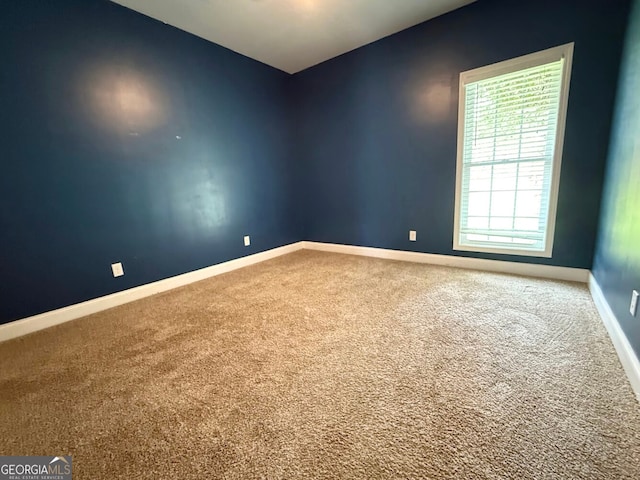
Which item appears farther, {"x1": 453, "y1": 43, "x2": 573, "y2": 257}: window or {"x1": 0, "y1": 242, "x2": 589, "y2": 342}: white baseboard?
{"x1": 453, "y1": 43, "x2": 573, "y2": 257}: window

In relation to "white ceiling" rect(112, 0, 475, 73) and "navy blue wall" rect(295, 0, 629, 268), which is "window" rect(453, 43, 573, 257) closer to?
"navy blue wall" rect(295, 0, 629, 268)

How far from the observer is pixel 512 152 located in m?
2.60

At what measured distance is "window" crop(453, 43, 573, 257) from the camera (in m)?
2.38

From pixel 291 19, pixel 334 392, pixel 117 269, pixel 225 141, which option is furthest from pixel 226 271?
pixel 291 19

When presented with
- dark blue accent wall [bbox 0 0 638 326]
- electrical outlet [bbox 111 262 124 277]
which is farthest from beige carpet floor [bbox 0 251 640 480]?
dark blue accent wall [bbox 0 0 638 326]

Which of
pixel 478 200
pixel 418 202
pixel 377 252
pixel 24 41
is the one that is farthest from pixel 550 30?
pixel 24 41

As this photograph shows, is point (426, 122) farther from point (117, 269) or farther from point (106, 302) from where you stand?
point (106, 302)

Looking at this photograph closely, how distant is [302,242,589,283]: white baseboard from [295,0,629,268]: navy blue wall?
75mm

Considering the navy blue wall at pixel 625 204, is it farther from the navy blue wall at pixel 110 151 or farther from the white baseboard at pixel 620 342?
the navy blue wall at pixel 110 151

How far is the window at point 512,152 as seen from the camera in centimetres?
238

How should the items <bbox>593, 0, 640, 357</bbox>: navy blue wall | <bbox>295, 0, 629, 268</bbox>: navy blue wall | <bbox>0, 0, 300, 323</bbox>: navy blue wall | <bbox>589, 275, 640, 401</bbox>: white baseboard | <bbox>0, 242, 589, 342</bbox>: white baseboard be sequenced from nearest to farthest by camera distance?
<bbox>589, 275, 640, 401</bbox>: white baseboard, <bbox>593, 0, 640, 357</bbox>: navy blue wall, <bbox>0, 0, 300, 323</bbox>: navy blue wall, <bbox>0, 242, 589, 342</bbox>: white baseboard, <bbox>295, 0, 629, 268</bbox>: navy blue wall

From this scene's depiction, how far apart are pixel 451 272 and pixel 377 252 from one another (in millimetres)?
1037

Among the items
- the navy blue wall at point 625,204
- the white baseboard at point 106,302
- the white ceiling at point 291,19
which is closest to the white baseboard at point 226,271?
the white baseboard at point 106,302

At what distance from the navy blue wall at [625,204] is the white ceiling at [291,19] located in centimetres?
160
